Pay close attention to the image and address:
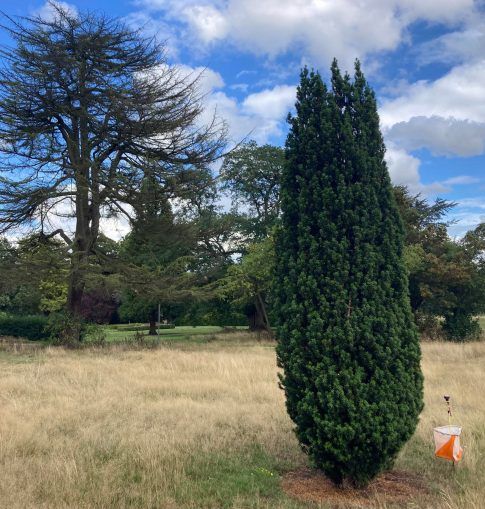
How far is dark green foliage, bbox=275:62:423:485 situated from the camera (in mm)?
4609

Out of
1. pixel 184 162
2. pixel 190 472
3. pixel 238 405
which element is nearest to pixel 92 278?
pixel 184 162

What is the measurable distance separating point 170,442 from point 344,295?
2.97 meters

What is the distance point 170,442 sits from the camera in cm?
609

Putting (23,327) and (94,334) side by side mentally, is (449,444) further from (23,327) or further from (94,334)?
(23,327)

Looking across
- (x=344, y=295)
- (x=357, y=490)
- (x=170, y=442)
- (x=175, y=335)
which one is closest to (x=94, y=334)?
(x=175, y=335)

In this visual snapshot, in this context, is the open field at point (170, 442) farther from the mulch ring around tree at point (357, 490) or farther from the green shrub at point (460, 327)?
the green shrub at point (460, 327)

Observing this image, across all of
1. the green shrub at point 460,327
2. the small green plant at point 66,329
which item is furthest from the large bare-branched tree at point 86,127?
the green shrub at point 460,327

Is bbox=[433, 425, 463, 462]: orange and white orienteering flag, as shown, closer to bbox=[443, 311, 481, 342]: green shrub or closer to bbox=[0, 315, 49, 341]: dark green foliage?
bbox=[443, 311, 481, 342]: green shrub

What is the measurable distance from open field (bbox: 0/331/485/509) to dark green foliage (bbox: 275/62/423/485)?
0.72 metres

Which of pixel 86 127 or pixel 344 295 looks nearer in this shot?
pixel 344 295

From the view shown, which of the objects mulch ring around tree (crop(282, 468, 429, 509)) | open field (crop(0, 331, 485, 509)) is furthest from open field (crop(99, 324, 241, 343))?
mulch ring around tree (crop(282, 468, 429, 509))

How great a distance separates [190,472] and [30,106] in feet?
63.9

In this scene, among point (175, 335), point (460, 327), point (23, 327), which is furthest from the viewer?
point (175, 335)

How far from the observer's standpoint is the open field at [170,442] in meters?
4.52
